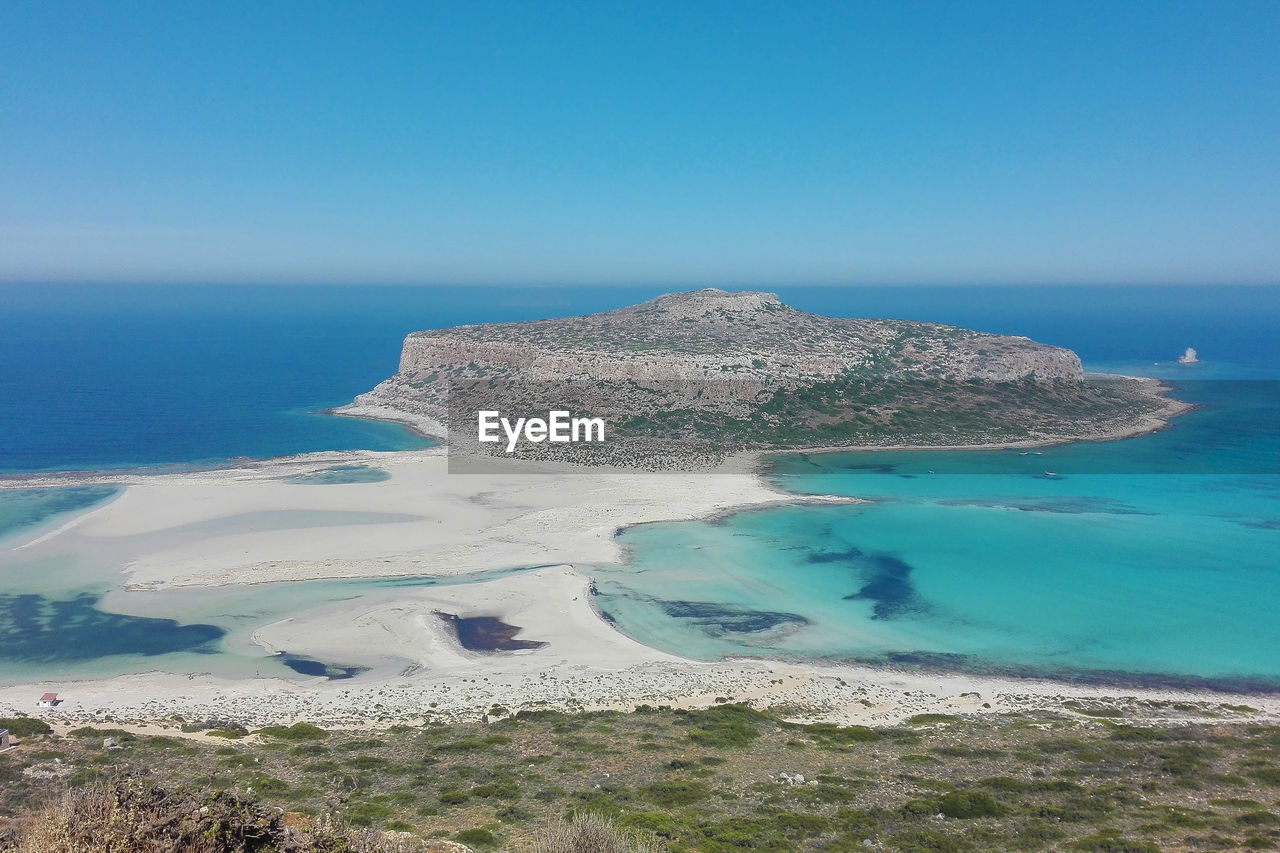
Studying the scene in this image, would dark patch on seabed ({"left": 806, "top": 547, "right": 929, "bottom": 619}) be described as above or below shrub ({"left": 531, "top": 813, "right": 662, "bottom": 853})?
below

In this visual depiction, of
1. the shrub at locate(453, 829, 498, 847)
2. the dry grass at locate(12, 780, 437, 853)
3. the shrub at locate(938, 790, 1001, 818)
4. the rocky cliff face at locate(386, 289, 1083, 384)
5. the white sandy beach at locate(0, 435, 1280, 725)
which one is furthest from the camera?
the rocky cliff face at locate(386, 289, 1083, 384)

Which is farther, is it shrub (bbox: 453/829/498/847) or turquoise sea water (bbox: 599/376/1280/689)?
turquoise sea water (bbox: 599/376/1280/689)

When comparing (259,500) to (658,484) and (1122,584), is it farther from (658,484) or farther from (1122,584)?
(1122,584)

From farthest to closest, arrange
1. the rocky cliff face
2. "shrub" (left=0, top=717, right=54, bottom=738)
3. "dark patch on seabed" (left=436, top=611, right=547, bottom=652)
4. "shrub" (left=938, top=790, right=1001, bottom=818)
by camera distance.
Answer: the rocky cliff face → "dark patch on seabed" (left=436, top=611, right=547, bottom=652) → "shrub" (left=0, top=717, right=54, bottom=738) → "shrub" (left=938, top=790, right=1001, bottom=818)

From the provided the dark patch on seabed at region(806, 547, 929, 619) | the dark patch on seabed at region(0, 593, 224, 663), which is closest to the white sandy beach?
the dark patch on seabed at region(0, 593, 224, 663)

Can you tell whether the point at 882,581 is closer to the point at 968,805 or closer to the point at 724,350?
the point at 968,805

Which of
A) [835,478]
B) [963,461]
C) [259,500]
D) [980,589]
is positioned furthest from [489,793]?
[963,461]

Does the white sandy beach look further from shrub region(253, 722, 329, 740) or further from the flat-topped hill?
the flat-topped hill
